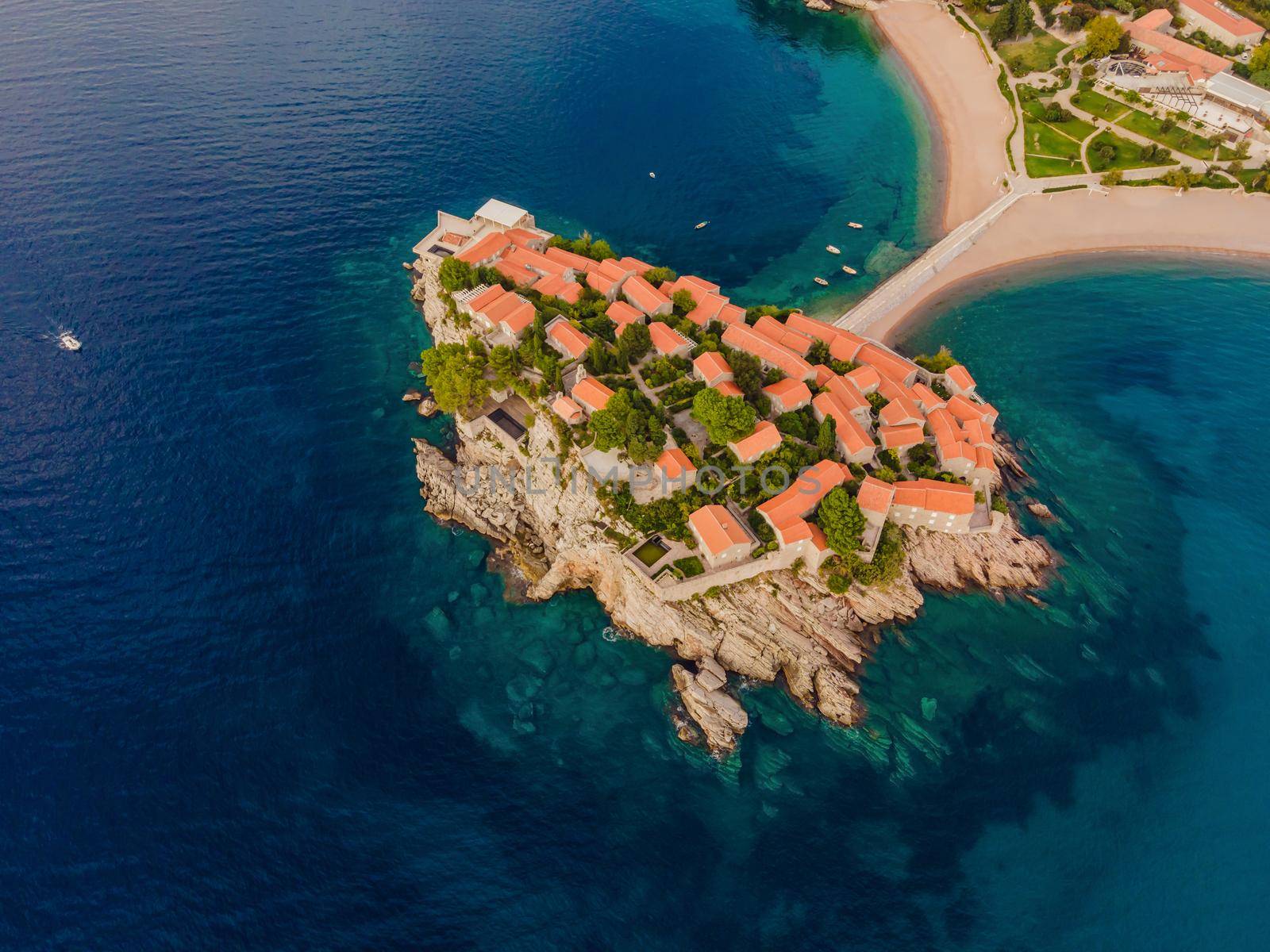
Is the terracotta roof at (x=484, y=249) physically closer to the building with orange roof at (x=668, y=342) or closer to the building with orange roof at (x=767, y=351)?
the building with orange roof at (x=668, y=342)

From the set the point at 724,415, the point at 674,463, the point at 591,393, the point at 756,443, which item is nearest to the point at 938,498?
the point at 756,443

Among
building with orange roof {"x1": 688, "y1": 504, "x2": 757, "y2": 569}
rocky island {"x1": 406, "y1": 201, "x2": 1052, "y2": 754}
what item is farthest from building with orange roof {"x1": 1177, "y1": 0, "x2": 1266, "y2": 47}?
building with orange roof {"x1": 688, "y1": 504, "x2": 757, "y2": 569}

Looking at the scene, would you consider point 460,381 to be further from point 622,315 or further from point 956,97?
point 956,97

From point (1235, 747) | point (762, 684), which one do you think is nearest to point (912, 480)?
point (762, 684)

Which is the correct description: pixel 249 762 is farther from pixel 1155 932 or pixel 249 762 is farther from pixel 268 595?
pixel 1155 932

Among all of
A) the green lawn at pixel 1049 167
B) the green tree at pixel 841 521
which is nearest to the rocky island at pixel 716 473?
the green tree at pixel 841 521

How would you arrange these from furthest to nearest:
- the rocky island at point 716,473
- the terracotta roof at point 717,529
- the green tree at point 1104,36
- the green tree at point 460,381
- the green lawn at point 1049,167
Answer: the green tree at point 1104,36, the green lawn at point 1049,167, the green tree at point 460,381, the rocky island at point 716,473, the terracotta roof at point 717,529

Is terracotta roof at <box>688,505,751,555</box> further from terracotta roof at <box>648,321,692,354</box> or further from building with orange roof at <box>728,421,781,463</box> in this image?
terracotta roof at <box>648,321,692,354</box>
